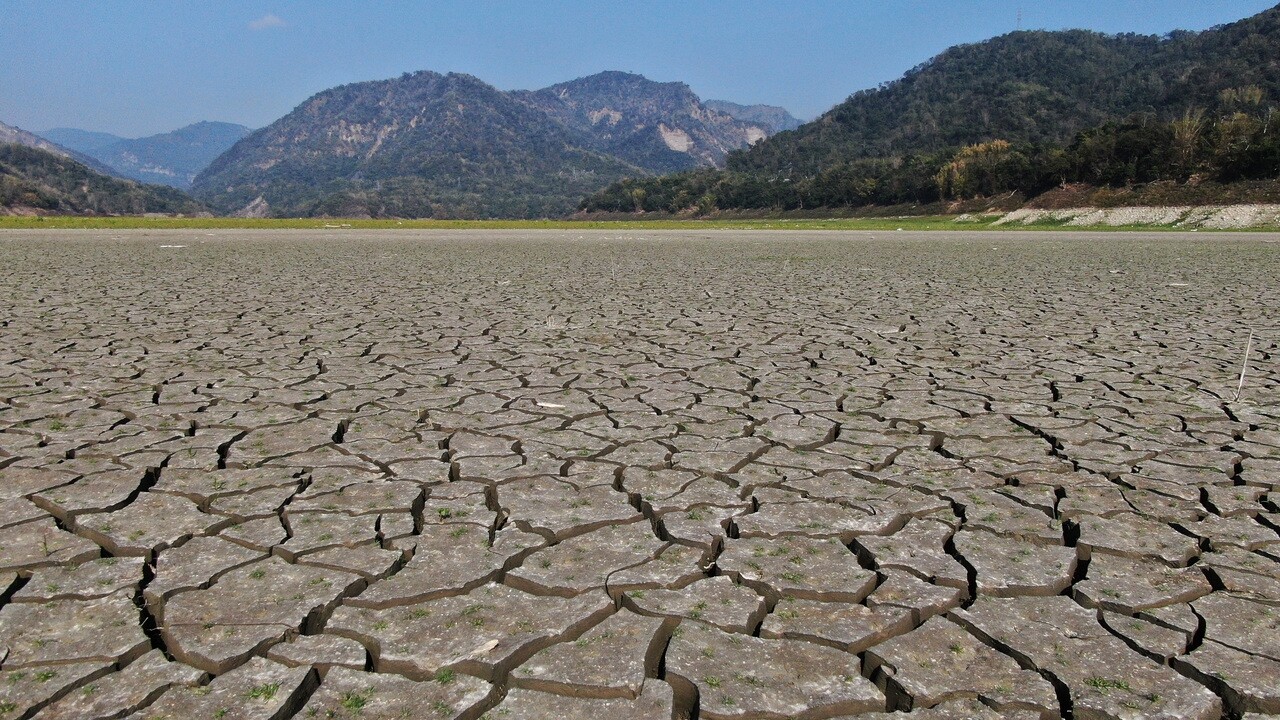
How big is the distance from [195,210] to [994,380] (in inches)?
5021

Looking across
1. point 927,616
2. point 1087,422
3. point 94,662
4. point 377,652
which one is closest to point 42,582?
point 94,662

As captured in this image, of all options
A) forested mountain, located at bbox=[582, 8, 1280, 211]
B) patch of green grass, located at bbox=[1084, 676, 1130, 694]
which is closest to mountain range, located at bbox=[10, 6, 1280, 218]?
forested mountain, located at bbox=[582, 8, 1280, 211]

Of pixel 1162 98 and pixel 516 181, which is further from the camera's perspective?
pixel 516 181

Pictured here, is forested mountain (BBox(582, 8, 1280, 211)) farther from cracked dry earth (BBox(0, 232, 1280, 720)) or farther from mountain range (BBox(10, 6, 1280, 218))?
cracked dry earth (BBox(0, 232, 1280, 720))

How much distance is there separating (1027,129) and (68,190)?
4549 inches

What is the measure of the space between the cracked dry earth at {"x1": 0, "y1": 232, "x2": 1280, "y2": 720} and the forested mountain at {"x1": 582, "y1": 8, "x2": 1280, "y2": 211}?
1900 inches

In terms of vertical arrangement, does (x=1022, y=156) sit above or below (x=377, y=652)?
above

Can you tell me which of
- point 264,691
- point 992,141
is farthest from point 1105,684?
point 992,141

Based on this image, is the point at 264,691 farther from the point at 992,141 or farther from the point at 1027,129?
the point at 1027,129

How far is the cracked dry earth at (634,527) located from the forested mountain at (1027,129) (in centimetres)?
4827

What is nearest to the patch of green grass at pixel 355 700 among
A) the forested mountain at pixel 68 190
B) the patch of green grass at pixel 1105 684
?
the patch of green grass at pixel 1105 684

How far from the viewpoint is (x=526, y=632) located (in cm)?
228

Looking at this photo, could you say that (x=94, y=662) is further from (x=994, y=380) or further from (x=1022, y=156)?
(x=1022, y=156)

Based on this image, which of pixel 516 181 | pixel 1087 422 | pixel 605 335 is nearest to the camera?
pixel 1087 422
